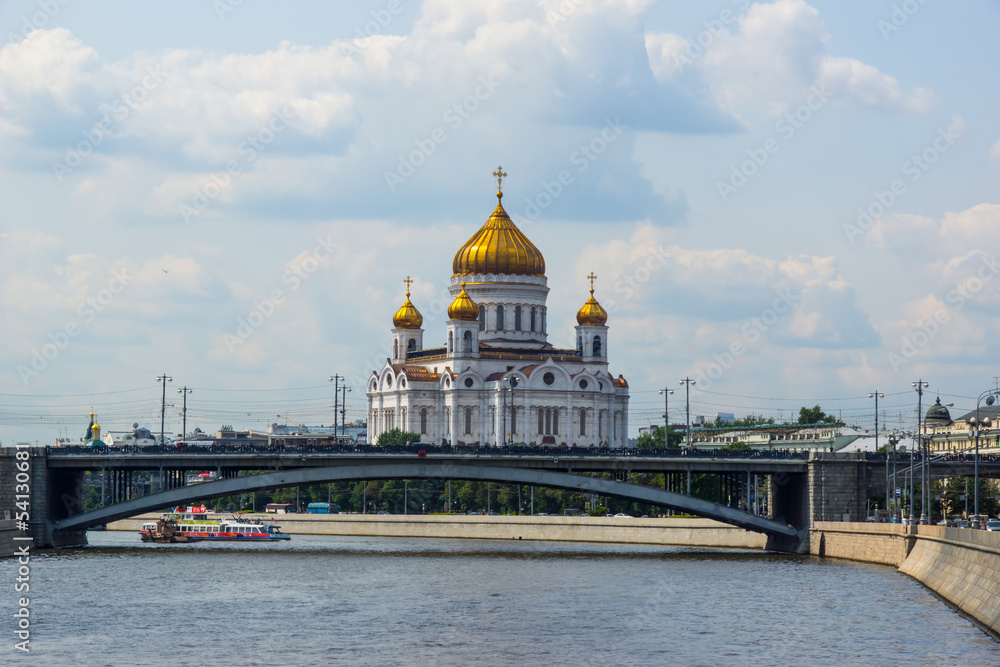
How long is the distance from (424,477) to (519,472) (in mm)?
Answer: 4158

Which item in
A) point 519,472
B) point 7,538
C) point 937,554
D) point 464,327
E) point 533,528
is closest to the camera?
point 937,554

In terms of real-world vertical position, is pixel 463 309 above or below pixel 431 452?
above

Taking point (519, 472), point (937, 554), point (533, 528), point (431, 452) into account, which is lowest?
point (533, 528)

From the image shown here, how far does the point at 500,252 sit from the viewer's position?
422ft

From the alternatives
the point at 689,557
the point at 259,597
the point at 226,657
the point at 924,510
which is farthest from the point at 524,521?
the point at 226,657

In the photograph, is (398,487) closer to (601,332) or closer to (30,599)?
(601,332)

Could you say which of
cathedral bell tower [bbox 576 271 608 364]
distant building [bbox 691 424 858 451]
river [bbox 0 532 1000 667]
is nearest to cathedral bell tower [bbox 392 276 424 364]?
cathedral bell tower [bbox 576 271 608 364]

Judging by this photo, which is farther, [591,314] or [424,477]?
[591,314]

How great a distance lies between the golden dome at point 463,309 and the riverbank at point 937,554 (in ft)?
183

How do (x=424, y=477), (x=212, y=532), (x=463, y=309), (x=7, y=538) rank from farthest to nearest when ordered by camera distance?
(x=463, y=309) < (x=212, y=532) < (x=424, y=477) < (x=7, y=538)

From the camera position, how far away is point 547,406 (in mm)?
126250

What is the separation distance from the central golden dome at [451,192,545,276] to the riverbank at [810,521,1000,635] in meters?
58.9

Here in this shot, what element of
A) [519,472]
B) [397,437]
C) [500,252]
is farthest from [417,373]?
[519,472]

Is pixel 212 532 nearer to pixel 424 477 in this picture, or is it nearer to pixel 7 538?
pixel 424 477
